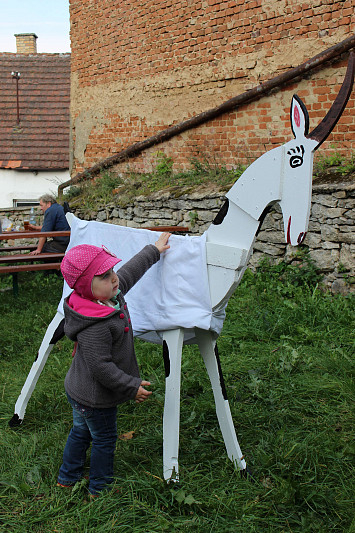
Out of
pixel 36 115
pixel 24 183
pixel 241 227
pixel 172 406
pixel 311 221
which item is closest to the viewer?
pixel 241 227

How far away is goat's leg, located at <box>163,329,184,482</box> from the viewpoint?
8.44ft

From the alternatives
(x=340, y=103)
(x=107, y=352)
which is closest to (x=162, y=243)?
(x=107, y=352)

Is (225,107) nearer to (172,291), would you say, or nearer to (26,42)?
(172,291)

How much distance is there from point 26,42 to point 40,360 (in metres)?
21.4

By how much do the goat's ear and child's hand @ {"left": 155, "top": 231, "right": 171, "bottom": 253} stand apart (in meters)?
0.83

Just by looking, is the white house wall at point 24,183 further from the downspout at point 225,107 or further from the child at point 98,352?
the child at point 98,352

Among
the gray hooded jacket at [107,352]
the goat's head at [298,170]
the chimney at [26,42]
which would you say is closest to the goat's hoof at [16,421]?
the gray hooded jacket at [107,352]

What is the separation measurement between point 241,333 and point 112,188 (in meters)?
5.19

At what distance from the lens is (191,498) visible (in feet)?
8.11

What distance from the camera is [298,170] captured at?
7.34 ft

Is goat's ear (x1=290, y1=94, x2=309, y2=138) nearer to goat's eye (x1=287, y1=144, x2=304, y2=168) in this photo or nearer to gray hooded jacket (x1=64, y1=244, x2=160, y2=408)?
goat's eye (x1=287, y1=144, x2=304, y2=168)

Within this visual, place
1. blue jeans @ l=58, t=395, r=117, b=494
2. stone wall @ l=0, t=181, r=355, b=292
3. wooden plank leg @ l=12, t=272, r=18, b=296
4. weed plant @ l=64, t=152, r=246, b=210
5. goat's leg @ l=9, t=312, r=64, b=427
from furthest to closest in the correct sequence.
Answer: weed plant @ l=64, t=152, r=246, b=210, wooden plank leg @ l=12, t=272, r=18, b=296, stone wall @ l=0, t=181, r=355, b=292, goat's leg @ l=9, t=312, r=64, b=427, blue jeans @ l=58, t=395, r=117, b=494

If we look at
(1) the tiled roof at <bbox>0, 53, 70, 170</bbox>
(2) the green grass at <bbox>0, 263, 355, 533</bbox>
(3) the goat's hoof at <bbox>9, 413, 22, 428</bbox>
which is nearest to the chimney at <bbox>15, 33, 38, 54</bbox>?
(1) the tiled roof at <bbox>0, 53, 70, 170</bbox>

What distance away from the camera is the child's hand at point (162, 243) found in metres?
2.63
